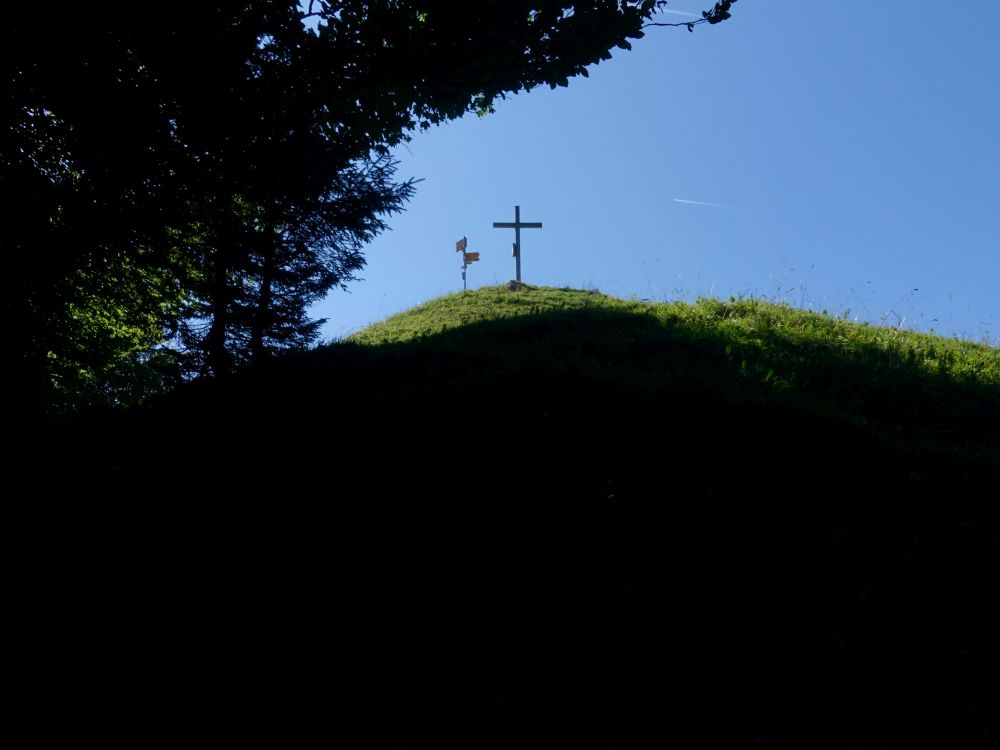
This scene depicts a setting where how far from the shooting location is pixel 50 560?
14.0ft

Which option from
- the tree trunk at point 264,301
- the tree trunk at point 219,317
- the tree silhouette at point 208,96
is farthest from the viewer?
the tree trunk at point 264,301

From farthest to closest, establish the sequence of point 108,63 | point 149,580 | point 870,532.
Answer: point 108,63 → point 870,532 → point 149,580

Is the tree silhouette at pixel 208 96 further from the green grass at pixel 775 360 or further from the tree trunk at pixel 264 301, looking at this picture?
the green grass at pixel 775 360

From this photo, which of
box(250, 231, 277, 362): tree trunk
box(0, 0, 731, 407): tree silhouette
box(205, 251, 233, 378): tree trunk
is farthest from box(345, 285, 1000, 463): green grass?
box(0, 0, 731, 407): tree silhouette

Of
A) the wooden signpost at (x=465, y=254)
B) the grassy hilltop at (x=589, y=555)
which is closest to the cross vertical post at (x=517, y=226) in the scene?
the wooden signpost at (x=465, y=254)

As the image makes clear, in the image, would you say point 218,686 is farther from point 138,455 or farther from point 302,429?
point 138,455

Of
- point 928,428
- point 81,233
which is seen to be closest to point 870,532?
point 928,428

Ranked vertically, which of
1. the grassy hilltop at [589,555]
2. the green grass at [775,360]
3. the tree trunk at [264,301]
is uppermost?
the tree trunk at [264,301]

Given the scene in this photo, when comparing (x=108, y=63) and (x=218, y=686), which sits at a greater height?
(x=108, y=63)

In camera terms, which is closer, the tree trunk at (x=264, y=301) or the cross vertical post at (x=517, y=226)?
the tree trunk at (x=264, y=301)

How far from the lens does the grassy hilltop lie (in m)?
3.15

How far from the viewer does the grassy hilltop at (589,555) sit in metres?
3.15

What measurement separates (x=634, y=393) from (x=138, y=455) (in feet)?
17.2

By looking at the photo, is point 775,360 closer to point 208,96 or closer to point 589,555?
point 589,555
